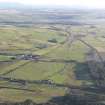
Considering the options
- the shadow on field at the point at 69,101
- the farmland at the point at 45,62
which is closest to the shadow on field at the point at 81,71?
the farmland at the point at 45,62

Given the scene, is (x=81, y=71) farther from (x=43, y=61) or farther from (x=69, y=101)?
(x=69, y=101)

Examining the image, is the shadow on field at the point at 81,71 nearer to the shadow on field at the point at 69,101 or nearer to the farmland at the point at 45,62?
the farmland at the point at 45,62

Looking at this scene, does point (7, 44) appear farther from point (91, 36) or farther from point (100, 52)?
point (91, 36)

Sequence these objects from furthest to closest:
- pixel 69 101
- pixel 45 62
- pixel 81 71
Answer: pixel 45 62 → pixel 81 71 → pixel 69 101

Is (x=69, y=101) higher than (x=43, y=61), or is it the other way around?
(x=69, y=101)

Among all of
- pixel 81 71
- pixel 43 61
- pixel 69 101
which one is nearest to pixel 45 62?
pixel 43 61

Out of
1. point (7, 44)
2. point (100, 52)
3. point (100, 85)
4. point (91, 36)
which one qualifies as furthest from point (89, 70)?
point (91, 36)

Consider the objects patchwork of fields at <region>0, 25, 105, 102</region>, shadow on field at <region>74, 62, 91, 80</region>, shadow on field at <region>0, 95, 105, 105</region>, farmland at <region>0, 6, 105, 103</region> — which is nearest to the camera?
shadow on field at <region>0, 95, 105, 105</region>


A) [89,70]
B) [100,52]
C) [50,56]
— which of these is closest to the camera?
[89,70]

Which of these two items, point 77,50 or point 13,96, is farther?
point 77,50

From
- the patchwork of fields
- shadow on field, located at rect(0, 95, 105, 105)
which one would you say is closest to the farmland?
the patchwork of fields

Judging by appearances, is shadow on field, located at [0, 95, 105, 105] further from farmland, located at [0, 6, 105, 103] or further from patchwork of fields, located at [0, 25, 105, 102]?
patchwork of fields, located at [0, 25, 105, 102]
